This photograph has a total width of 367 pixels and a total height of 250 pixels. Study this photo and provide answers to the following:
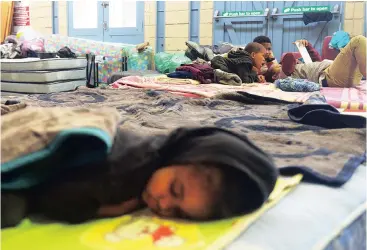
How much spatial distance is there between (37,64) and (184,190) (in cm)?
273

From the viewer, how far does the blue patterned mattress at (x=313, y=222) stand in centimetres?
49

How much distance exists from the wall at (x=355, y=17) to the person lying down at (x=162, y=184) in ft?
10.5

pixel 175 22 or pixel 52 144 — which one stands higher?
pixel 175 22

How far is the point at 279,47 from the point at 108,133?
340cm

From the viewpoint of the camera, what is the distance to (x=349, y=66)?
2406mm

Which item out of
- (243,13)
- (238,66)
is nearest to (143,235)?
(238,66)

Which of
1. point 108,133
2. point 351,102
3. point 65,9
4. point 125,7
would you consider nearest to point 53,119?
point 108,133

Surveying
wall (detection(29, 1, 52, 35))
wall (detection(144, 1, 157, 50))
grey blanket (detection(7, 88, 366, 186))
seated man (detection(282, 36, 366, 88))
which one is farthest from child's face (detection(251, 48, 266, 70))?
wall (detection(29, 1, 52, 35))

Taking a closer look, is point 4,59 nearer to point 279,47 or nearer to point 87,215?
point 279,47

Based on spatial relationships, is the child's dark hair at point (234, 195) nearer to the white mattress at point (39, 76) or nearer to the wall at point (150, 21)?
the white mattress at point (39, 76)

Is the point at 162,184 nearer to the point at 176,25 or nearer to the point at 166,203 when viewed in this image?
the point at 166,203

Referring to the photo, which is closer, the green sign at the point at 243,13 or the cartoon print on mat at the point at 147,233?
the cartoon print on mat at the point at 147,233

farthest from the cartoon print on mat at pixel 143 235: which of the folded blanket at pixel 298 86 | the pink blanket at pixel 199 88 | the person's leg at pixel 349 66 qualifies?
the person's leg at pixel 349 66

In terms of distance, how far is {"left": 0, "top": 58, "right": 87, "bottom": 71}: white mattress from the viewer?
118 inches
